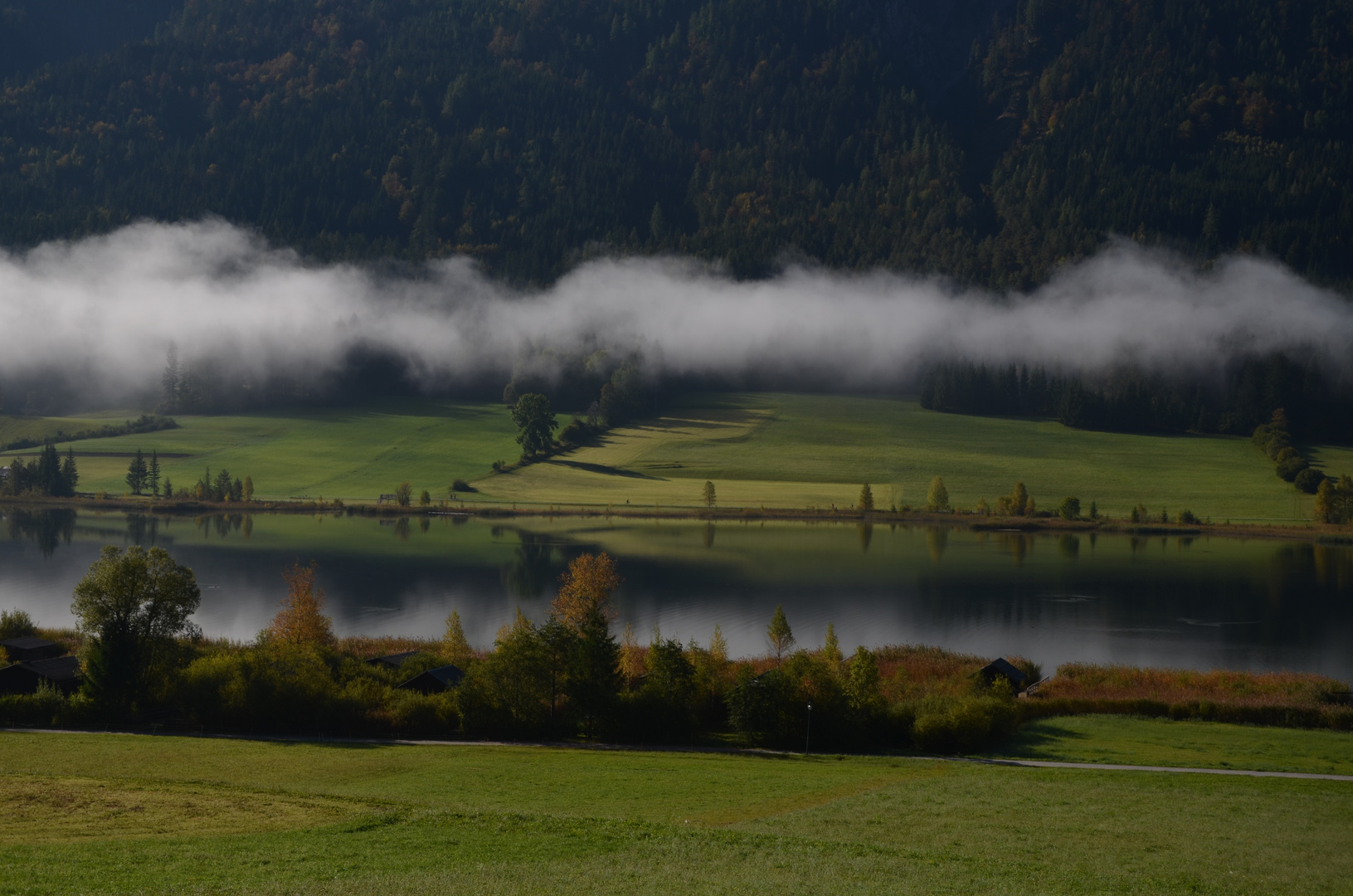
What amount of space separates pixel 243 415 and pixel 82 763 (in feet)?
→ 520

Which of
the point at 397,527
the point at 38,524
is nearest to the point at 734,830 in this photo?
the point at 397,527

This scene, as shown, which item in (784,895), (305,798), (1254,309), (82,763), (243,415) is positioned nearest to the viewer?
(784,895)

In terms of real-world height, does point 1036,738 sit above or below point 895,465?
below

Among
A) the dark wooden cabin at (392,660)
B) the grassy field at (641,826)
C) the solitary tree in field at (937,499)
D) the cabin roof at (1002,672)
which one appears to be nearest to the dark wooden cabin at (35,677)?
the grassy field at (641,826)

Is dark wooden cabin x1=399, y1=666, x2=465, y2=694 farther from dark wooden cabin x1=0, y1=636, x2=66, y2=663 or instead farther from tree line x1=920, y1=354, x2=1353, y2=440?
tree line x1=920, y1=354, x2=1353, y2=440

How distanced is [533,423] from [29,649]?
103 metres

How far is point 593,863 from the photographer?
20.8 meters

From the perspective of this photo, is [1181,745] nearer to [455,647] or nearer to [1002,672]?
[1002,672]

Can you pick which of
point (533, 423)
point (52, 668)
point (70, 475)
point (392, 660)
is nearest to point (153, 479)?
point (70, 475)

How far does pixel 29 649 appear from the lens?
Result: 48219 mm

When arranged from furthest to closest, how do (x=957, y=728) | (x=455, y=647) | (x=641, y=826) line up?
(x=455, y=647) < (x=957, y=728) < (x=641, y=826)

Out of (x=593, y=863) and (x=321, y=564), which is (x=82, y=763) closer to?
(x=593, y=863)

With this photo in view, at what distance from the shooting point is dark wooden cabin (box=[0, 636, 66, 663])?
157ft

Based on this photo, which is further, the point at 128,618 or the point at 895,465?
the point at 895,465
